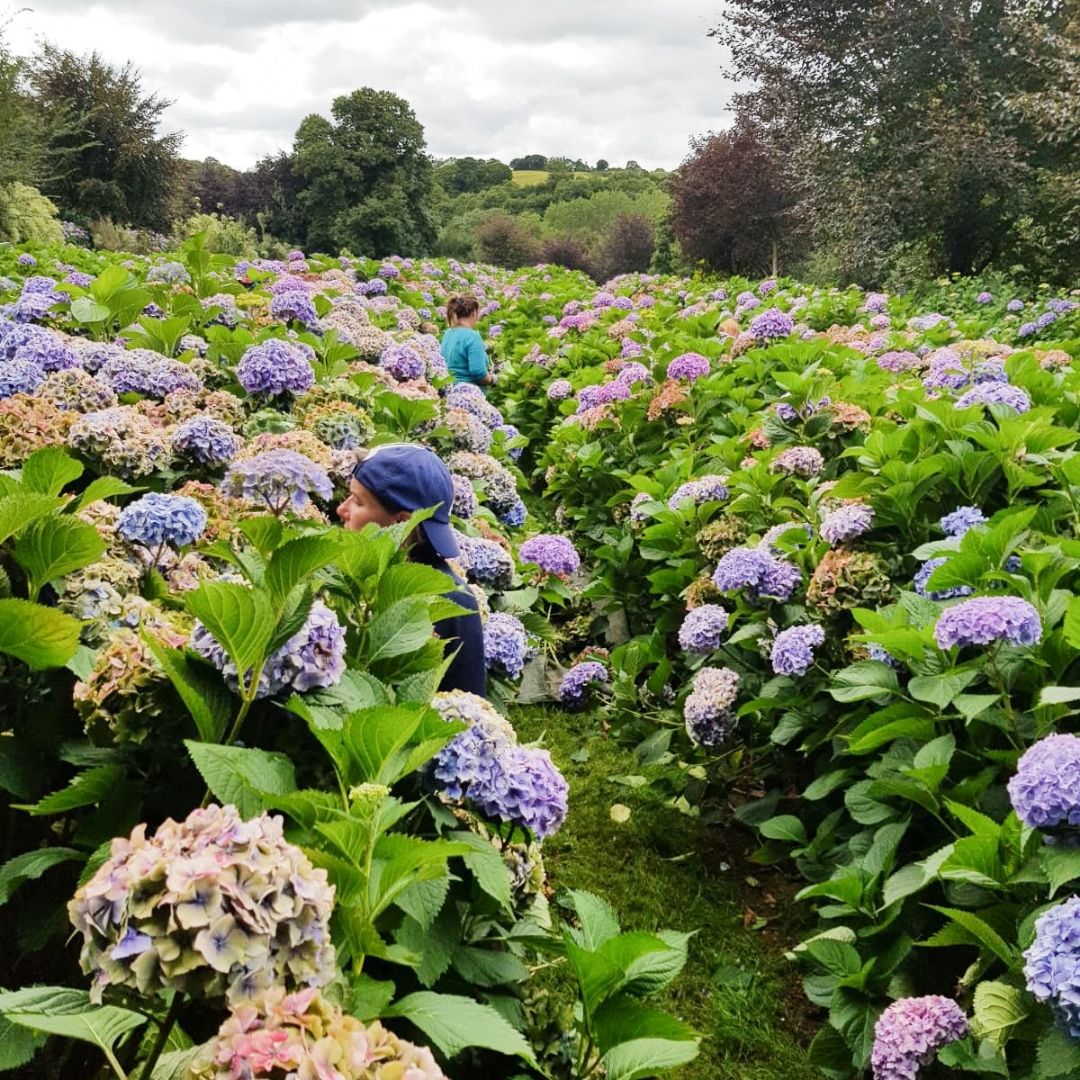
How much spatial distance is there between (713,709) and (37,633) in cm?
240

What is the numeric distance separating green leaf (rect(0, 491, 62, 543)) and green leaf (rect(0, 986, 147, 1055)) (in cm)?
67

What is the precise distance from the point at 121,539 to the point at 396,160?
100ft

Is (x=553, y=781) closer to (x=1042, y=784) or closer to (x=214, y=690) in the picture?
(x=214, y=690)

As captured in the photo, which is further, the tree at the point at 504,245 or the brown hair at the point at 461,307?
the tree at the point at 504,245

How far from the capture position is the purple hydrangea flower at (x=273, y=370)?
116 inches

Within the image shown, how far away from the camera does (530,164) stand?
10394 centimetres

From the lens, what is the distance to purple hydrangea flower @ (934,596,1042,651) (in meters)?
2.02

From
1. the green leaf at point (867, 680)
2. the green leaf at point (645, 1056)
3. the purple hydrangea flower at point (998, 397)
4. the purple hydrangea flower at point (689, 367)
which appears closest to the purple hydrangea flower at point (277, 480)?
the green leaf at point (645, 1056)

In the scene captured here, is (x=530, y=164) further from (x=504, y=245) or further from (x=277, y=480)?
(x=277, y=480)

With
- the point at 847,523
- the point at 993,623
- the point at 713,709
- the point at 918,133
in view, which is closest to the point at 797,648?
the point at 847,523

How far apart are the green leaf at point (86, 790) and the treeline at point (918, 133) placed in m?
13.8

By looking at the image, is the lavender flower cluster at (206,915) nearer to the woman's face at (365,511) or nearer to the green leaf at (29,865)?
the green leaf at (29,865)

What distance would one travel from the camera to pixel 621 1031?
48.9 inches

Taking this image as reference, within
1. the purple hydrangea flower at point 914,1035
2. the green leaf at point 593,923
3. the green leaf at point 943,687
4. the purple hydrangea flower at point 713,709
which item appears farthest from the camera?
the purple hydrangea flower at point 713,709
